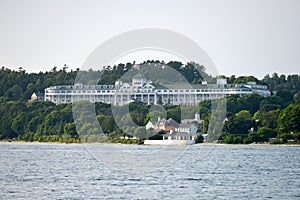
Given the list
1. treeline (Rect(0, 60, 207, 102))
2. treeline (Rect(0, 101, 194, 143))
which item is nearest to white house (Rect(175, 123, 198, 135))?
treeline (Rect(0, 101, 194, 143))

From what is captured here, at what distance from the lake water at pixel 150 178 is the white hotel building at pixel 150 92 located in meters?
90.3

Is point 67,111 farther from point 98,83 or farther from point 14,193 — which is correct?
point 14,193

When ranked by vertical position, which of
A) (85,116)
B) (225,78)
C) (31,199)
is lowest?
(31,199)

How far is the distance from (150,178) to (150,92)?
114800mm

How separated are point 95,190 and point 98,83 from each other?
13136 centimetres

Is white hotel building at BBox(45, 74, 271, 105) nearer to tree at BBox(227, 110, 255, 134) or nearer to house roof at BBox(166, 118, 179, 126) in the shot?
house roof at BBox(166, 118, 179, 126)

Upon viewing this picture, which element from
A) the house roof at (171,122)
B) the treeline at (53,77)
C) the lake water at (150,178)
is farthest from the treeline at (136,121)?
the treeline at (53,77)

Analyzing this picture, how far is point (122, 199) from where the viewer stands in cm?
3722

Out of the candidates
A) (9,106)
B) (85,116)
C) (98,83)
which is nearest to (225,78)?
(98,83)

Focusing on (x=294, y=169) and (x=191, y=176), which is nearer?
(x=191, y=176)

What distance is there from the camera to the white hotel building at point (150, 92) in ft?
510

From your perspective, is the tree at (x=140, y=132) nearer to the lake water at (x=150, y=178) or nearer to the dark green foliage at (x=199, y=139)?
the dark green foliage at (x=199, y=139)

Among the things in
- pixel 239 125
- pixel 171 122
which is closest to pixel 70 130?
pixel 171 122

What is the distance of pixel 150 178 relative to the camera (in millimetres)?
46188
